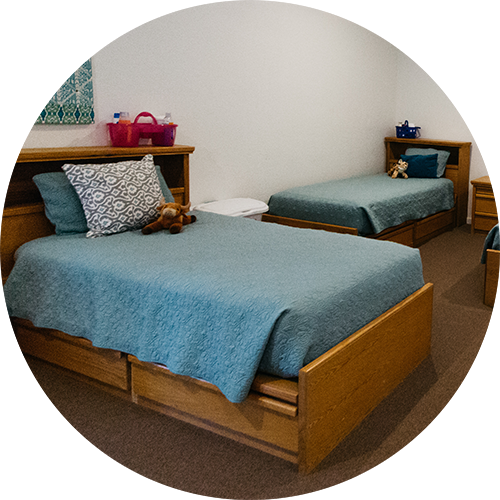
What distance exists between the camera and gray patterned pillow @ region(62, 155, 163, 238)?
2.79m

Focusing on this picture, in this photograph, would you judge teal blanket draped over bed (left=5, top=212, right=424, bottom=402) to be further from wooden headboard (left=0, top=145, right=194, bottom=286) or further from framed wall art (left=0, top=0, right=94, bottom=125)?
framed wall art (left=0, top=0, right=94, bottom=125)

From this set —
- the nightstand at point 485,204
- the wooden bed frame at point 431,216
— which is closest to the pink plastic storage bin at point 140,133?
the wooden bed frame at point 431,216

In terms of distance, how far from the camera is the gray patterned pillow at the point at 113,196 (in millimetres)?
2785

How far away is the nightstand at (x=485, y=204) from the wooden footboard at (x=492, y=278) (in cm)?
197

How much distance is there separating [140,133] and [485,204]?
334cm

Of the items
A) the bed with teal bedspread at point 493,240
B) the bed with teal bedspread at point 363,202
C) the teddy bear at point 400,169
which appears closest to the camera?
the bed with teal bedspread at point 493,240

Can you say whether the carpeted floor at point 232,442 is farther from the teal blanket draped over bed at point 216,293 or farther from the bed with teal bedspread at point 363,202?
the bed with teal bedspread at point 363,202

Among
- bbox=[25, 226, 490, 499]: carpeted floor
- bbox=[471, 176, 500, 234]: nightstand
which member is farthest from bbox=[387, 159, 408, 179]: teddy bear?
bbox=[25, 226, 490, 499]: carpeted floor

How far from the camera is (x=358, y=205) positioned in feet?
13.6

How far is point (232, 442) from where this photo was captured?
2.07 m

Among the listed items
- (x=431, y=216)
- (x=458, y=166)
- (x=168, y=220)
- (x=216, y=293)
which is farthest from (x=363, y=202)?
(x=216, y=293)

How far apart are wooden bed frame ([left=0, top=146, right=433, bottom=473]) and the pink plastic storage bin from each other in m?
0.23

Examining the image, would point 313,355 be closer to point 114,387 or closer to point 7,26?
point 114,387

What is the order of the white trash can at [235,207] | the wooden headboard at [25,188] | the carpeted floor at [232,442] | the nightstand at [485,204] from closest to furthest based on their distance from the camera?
the carpeted floor at [232,442] → the wooden headboard at [25,188] → the white trash can at [235,207] → the nightstand at [485,204]
